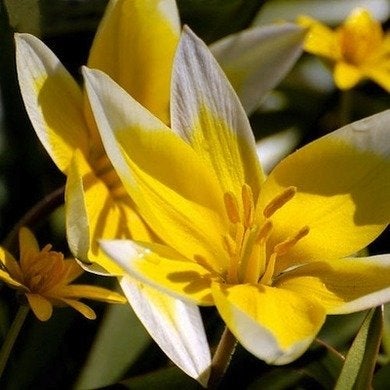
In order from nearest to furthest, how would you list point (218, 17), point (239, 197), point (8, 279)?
1. point (8, 279)
2. point (239, 197)
3. point (218, 17)

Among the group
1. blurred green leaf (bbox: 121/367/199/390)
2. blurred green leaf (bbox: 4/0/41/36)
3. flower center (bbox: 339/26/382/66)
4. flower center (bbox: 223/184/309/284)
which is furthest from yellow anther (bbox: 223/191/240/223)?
flower center (bbox: 339/26/382/66)

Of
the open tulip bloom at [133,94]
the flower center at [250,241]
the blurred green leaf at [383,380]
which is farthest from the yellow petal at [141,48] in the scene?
the blurred green leaf at [383,380]

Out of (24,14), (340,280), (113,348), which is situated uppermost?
(24,14)

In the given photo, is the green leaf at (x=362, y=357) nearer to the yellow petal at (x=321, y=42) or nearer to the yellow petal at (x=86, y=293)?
the yellow petal at (x=86, y=293)

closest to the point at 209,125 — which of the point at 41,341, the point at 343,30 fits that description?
the point at 41,341

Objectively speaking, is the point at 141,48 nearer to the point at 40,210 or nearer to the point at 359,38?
the point at 40,210

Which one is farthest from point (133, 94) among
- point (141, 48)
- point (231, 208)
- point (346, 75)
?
point (346, 75)
